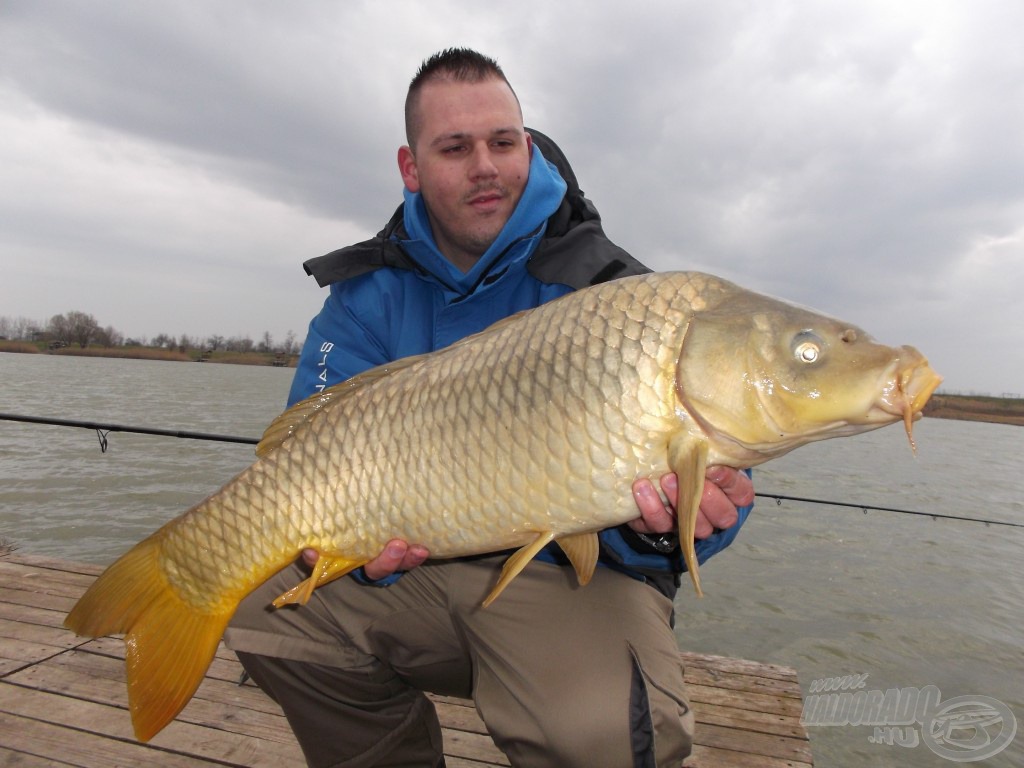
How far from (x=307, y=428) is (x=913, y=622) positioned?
5.88m

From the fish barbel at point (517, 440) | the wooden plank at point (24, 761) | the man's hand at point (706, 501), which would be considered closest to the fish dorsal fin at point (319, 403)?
the fish barbel at point (517, 440)

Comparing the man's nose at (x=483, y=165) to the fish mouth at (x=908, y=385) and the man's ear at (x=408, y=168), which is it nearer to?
the man's ear at (x=408, y=168)

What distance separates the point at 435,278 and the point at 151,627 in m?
1.20

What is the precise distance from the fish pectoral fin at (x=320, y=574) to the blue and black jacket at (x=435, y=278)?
0.71 meters

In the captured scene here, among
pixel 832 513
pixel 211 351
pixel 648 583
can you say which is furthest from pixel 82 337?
pixel 648 583

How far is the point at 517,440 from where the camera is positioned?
1.24 m

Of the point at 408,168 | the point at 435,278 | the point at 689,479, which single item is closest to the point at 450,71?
the point at 408,168

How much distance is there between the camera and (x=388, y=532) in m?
1.37

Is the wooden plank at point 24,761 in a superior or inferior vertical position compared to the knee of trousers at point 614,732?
inferior

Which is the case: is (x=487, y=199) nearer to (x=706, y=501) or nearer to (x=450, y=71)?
(x=450, y=71)

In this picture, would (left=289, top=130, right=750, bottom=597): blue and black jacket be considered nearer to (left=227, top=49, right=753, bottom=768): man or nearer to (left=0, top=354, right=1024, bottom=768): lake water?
(left=227, top=49, right=753, bottom=768): man

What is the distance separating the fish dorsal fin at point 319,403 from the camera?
150 cm

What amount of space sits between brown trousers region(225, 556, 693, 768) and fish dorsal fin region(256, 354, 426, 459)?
463 mm

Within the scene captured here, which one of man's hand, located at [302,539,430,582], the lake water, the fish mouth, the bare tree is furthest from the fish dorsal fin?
the bare tree
